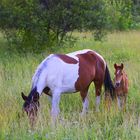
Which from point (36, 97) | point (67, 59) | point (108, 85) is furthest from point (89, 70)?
point (36, 97)

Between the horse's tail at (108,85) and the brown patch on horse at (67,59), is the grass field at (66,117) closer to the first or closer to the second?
the horse's tail at (108,85)

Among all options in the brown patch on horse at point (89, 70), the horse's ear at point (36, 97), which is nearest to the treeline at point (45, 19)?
the brown patch on horse at point (89, 70)

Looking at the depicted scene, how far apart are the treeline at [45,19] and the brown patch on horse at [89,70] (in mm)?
5545

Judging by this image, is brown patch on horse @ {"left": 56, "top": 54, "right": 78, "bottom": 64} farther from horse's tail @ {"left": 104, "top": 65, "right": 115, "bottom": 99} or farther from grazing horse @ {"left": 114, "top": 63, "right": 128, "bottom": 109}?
horse's tail @ {"left": 104, "top": 65, "right": 115, "bottom": 99}

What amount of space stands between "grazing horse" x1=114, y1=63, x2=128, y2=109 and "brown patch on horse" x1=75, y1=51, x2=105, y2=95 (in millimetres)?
411

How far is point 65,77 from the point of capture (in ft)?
19.9

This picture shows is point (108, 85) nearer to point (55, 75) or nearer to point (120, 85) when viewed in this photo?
point (120, 85)

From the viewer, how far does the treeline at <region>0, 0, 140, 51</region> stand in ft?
39.7

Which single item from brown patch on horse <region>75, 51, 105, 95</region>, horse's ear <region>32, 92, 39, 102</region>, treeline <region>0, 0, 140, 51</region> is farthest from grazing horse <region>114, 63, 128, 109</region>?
treeline <region>0, 0, 140, 51</region>

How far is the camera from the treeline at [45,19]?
1209 cm

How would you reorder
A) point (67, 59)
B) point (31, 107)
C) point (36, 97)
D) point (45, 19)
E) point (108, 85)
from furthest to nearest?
point (45, 19)
point (108, 85)
point (67, 59)
point (36, 97)
point (31, 107)

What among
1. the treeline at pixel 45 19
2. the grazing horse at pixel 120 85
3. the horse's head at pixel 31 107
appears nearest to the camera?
the horse's head at pixel 31 107

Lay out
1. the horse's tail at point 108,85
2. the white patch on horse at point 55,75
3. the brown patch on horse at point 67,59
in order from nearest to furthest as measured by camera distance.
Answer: the white patch on horse at point 55,75
the brown patch on horse at point 67,59
the horse's tail at point 108,85

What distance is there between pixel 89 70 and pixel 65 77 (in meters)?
0.59
